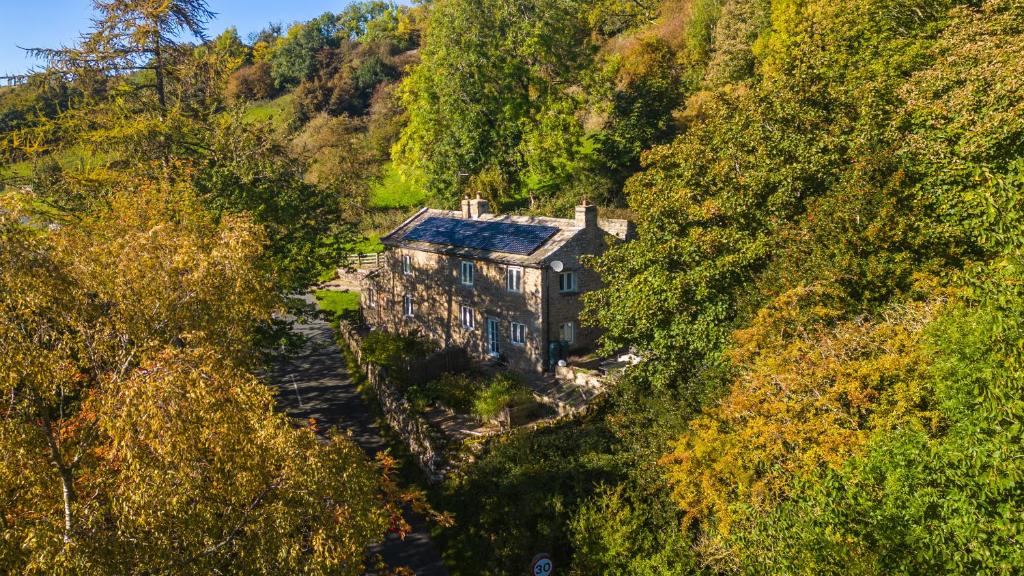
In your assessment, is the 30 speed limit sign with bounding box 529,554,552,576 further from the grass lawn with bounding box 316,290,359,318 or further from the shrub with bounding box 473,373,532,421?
the grass lawn with bounding box 316,290,359,318

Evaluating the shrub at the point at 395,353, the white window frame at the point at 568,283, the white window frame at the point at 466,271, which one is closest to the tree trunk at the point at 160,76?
the shrub at the point at 395,353

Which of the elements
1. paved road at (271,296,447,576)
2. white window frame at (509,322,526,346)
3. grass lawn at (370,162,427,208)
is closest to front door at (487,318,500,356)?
white window frame at (509,322,526,346)

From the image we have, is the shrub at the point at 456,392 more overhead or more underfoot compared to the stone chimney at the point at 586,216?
more underfoot

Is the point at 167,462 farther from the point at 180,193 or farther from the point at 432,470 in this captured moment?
the point at 180,193

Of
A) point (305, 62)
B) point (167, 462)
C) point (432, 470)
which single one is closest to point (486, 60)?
point (432, 470)

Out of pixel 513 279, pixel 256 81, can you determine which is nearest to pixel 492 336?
pixel 513 279

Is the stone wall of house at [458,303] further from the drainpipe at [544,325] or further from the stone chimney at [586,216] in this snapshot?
the stone chimney at [586,216]
